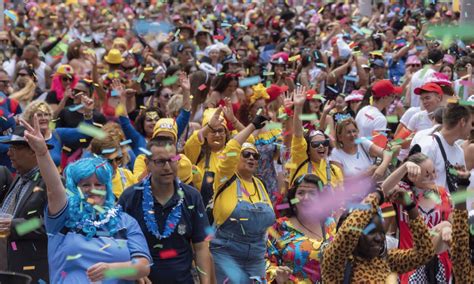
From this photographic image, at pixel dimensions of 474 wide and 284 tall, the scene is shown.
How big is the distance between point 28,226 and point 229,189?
6.44ft

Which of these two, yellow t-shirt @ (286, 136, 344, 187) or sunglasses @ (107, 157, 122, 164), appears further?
yellow t-shirt @ (286, 136, 344, 187)

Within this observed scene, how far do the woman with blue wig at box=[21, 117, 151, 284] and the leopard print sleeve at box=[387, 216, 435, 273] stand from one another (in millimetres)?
1790

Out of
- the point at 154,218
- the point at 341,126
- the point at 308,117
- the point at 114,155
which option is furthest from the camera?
the point at 308,117

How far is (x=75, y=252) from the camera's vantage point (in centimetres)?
625

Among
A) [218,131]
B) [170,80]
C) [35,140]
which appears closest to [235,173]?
A: [218,131]

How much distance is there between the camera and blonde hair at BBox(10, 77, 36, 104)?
12609mm

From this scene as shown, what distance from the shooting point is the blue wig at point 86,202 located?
6.31 meters

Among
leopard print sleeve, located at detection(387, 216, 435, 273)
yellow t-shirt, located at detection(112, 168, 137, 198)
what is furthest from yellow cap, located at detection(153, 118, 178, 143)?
leopard print sleeve, located at detection(387, 216, 435, 273)

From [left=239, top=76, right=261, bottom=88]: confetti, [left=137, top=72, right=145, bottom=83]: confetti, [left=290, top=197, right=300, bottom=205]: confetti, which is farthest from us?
[left=137, top=72, right=145, bottom=83]: confetti

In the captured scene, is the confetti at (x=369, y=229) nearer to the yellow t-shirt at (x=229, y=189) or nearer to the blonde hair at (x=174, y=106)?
the yellow t-shirt at (x=229, y=189)

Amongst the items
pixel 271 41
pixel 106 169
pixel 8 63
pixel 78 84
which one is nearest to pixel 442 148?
pixel 106 169

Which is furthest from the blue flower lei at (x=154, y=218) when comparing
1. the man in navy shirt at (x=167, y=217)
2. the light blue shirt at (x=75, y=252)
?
the light blue shirt at (x=75, y=252)

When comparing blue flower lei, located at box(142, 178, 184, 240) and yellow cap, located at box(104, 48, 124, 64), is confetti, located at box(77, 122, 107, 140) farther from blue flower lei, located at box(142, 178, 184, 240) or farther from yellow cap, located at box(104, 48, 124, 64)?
yellow cap, located at box(104, 48, 124, 64)

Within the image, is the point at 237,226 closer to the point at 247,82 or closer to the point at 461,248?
the point at 461,248
